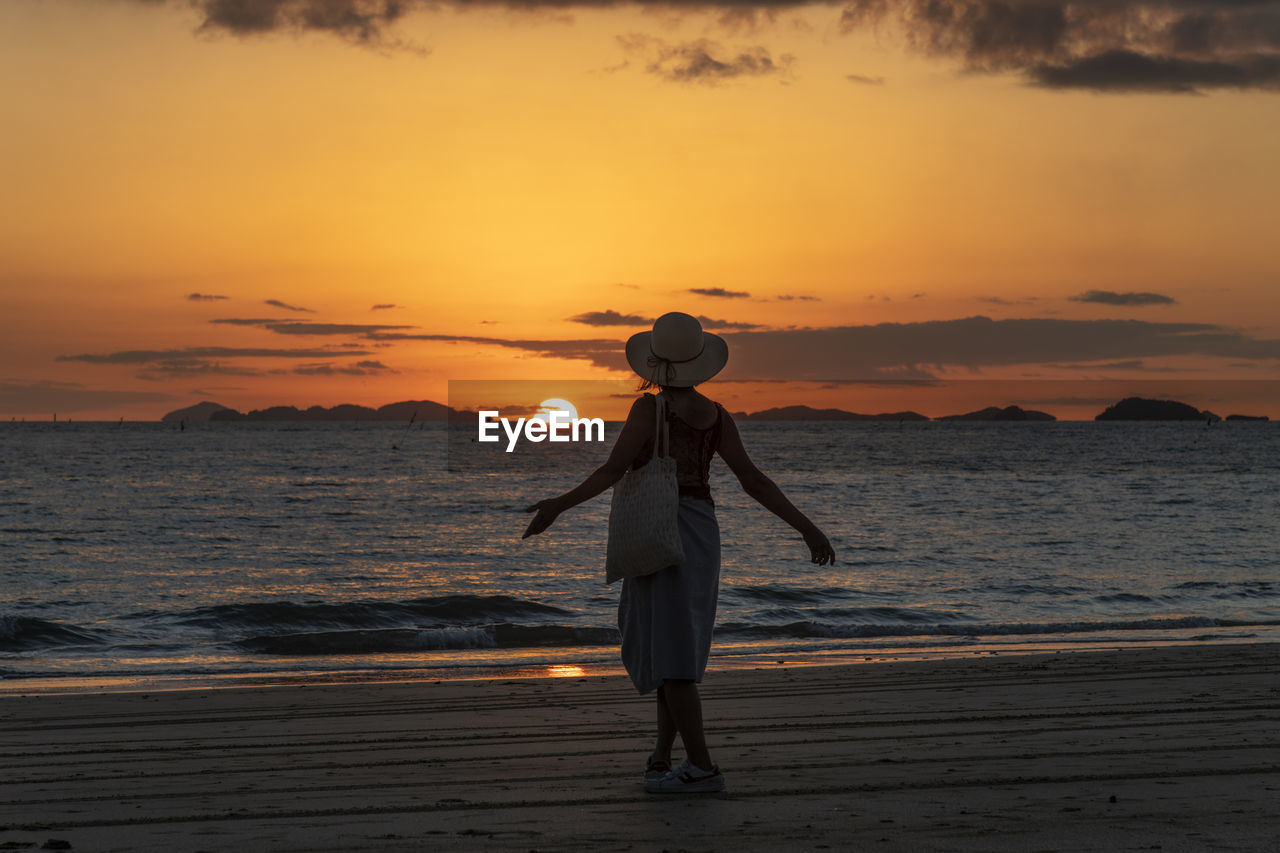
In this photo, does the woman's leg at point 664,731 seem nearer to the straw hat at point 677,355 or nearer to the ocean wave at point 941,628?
the straw hat at point 677,355

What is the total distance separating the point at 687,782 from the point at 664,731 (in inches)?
9.8

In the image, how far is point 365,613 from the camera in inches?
607

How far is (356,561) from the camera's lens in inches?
911

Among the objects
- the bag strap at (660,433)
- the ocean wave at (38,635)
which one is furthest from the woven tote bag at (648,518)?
the ocean wave at (38,635)

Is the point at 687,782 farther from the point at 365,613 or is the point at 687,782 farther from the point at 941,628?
the point at 365,613

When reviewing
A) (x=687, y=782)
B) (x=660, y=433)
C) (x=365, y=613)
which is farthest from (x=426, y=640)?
(x=660, y=433)

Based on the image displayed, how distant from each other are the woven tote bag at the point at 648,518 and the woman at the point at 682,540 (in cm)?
5

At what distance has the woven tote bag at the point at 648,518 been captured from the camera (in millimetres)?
4438

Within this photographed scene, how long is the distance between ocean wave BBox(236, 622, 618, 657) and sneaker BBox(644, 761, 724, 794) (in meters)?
8.12

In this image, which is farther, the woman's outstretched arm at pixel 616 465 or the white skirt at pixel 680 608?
the white skirt at pixel 680 608

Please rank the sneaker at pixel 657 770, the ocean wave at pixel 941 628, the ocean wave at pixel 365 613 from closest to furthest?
1. the sneaker at pixel 657 770
2. the ocean wave at pixel 941 628
3. the ocean wave at pixel 365 613

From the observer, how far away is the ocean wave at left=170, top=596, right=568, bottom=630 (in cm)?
1497

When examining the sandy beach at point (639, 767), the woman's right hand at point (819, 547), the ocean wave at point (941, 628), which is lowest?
the ocean wave at point (941, 628)

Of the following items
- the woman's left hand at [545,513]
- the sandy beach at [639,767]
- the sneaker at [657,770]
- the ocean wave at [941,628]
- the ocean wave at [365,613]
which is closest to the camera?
the sandy beach at [639,767]
